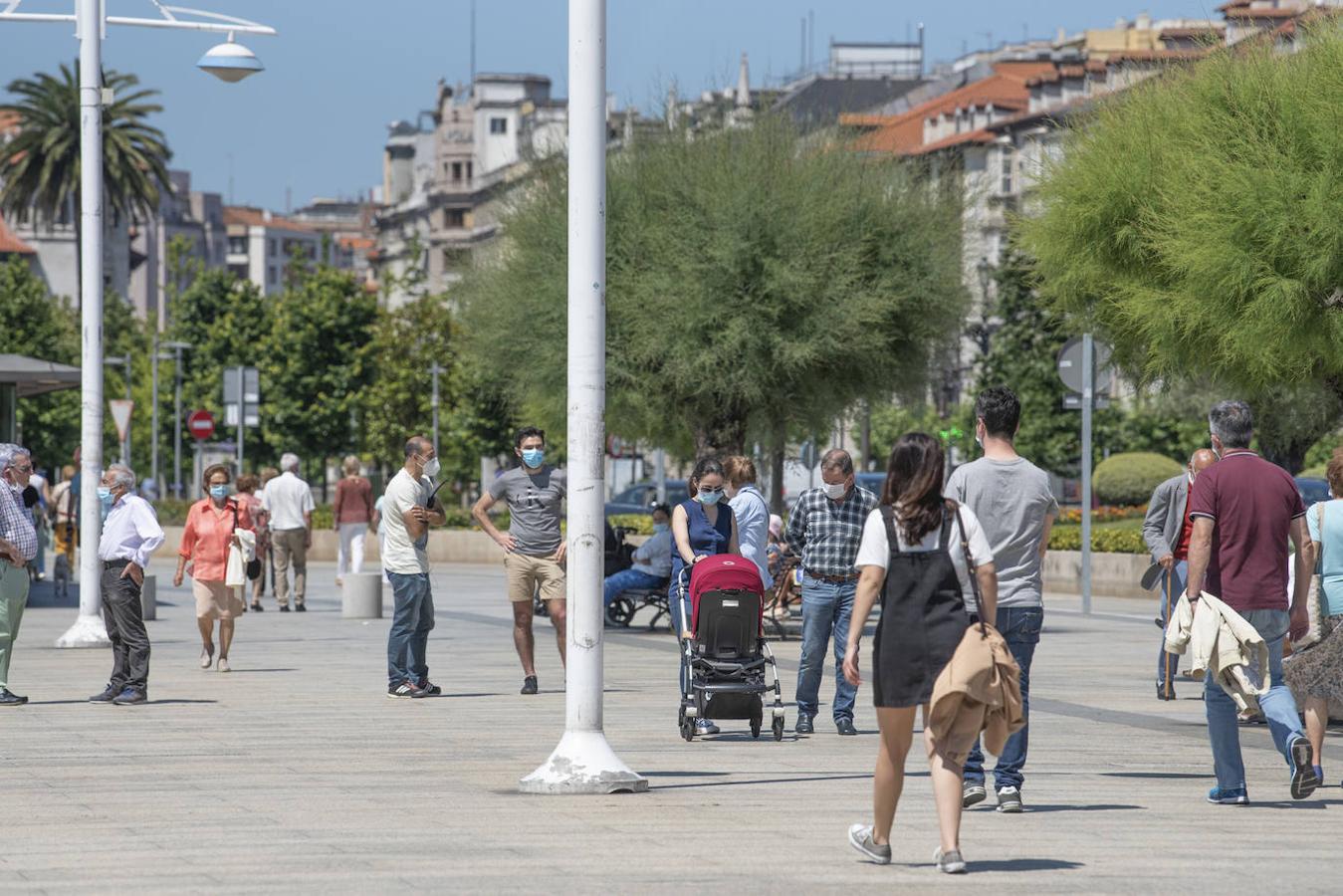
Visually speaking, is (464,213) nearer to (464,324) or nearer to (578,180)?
(464,324)

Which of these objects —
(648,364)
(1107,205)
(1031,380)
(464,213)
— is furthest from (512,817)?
(464,213)

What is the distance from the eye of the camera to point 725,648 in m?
13.6

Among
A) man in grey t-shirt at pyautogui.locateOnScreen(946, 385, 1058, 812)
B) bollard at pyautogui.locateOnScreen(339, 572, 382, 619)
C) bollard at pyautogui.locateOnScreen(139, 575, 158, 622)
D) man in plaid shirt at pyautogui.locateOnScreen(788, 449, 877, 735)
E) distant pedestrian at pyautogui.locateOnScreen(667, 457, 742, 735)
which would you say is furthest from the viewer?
bollard at pyautogui.locateOnScreen(339, 572, 382, 619)

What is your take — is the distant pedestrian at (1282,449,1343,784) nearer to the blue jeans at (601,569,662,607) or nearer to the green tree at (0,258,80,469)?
the blue jeans at (601,569,662,607)

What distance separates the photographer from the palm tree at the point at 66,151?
80.7m

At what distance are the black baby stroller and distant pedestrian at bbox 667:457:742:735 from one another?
0.62m

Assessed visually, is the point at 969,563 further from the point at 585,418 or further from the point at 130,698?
the point at 130,698

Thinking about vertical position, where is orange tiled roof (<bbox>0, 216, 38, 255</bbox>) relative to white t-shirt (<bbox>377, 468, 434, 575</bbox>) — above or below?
above

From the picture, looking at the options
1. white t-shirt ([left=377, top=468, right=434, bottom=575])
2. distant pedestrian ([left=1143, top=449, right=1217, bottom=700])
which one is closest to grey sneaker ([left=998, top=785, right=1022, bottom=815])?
distant pedestrian ([left=1143, top=449, right=1217, bottom=700])

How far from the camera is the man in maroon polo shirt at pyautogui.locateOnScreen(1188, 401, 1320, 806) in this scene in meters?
10.6

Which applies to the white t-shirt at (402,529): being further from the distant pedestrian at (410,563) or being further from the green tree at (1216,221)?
the green tree at (1216,221)

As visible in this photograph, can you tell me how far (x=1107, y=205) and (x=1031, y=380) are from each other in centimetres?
4460

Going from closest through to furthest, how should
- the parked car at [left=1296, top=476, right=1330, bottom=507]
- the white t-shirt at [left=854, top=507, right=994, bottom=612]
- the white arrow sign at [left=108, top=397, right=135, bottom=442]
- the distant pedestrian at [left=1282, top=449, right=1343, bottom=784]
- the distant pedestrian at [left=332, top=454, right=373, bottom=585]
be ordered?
the white t-shirt at [left=854, top=507, right=994, bottom=612]
the distant pedestrian at [left=1282, top=449, right=1343, bottom=784]
the parked car at [left=1296, top=476, right=1330, bottom=507]
the distant pedestrian at [left=332, top=454, right=373, bottom=585]
the white arrow sign at [left=108, top=397, right=135, bottom=442]

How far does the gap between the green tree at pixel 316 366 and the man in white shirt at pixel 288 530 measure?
1993 inches
